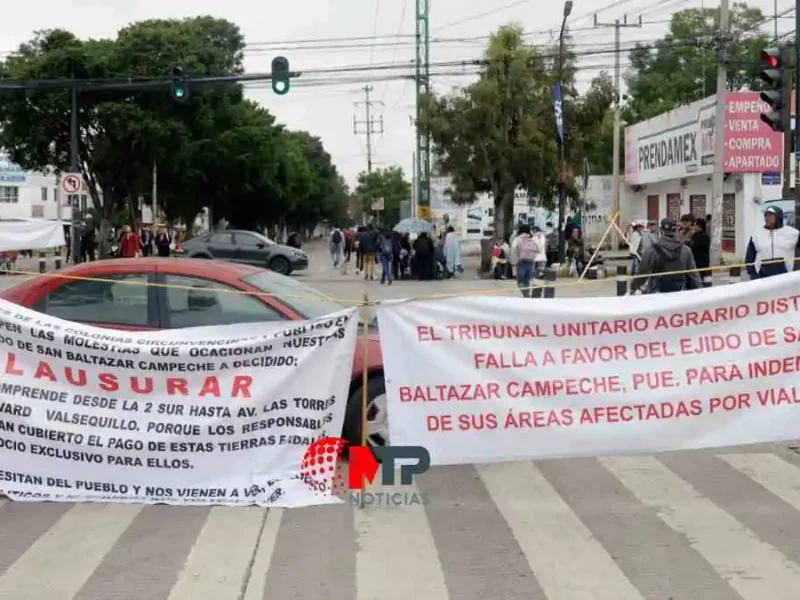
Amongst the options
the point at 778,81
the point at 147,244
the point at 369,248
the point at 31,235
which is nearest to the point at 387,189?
the point at 147,244

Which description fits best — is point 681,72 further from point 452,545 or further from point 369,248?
point 452,545

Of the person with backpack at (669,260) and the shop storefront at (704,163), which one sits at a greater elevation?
the shop storefront at (704,163)

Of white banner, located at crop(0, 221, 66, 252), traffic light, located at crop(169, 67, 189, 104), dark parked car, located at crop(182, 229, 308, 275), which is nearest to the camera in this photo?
white banner, located at crop(0, 221, 66, 252)

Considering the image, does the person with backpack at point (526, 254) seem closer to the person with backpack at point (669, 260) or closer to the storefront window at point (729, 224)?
the person with backpack at point (669, 260)

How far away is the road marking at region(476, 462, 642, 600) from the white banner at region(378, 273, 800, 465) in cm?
37

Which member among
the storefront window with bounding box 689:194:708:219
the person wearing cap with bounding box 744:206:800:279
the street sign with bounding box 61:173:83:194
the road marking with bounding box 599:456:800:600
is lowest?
the road marking with bounding box 599:456:800:600

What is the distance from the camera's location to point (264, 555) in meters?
5.70

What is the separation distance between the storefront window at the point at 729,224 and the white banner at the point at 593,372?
2941cm

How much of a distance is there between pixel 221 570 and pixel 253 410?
1.23 meters

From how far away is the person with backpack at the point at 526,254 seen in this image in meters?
19.0

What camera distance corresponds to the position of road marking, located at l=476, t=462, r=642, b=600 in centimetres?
522

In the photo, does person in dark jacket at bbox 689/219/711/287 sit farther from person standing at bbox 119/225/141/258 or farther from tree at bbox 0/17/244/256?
tree at bbox 0/17/244/256

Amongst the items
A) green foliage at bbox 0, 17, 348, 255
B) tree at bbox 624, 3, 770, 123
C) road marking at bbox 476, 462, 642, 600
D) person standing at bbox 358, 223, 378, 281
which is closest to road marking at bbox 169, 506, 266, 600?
road marking at bbox 476, 462, 642, 600

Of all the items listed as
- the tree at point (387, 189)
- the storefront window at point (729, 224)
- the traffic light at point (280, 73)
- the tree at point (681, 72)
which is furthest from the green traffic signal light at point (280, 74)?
the tree at point (387, 189)
